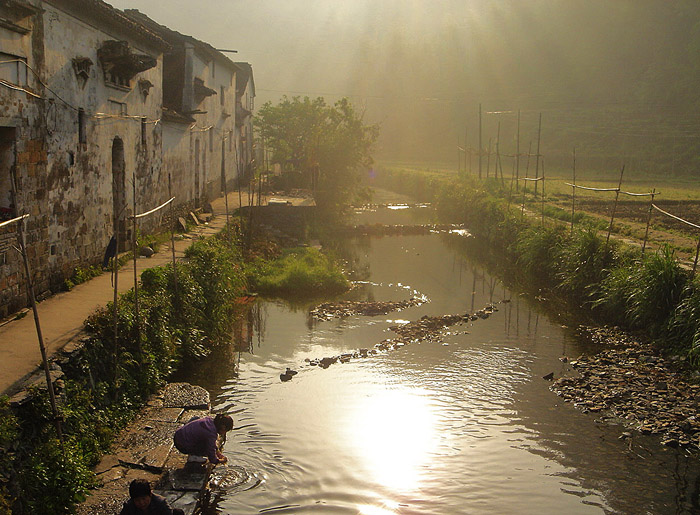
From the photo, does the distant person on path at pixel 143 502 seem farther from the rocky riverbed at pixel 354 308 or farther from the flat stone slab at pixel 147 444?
the rocky riverbed at pixel 354 308

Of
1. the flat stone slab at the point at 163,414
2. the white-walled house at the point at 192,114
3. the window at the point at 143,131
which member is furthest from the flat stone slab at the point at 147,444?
the white-walled house at the point at 192,114

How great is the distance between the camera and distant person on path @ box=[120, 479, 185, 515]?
570 centimetres

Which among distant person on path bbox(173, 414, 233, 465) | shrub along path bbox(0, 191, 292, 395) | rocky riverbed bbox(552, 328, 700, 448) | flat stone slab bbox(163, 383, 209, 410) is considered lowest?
rocky riverbed bbox(552, 328, 700, 448)

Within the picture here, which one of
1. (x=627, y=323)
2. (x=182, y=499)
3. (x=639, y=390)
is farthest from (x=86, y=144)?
(x=627, y=323)

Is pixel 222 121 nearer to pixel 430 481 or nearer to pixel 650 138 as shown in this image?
pixel 430 481

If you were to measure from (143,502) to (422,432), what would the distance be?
502 cm

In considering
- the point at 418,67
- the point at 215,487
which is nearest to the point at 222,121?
the point at 215,487

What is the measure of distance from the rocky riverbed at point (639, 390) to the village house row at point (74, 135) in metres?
8.07

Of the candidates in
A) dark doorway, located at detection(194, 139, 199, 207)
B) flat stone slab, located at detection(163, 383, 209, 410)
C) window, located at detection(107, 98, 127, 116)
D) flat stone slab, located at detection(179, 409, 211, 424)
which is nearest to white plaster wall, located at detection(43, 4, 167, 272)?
window, located at detection(107, 98, 127, 116)

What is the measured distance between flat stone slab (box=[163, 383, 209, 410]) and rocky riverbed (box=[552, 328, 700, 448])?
585 centimetres

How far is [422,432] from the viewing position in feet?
32.6

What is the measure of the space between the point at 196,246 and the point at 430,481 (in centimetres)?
857

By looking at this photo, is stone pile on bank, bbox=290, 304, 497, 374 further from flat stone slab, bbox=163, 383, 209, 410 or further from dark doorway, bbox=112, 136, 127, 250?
dark doorway, bbox=112, 136, 127, 250

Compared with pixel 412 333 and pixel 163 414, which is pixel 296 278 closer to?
pixel 412 333
